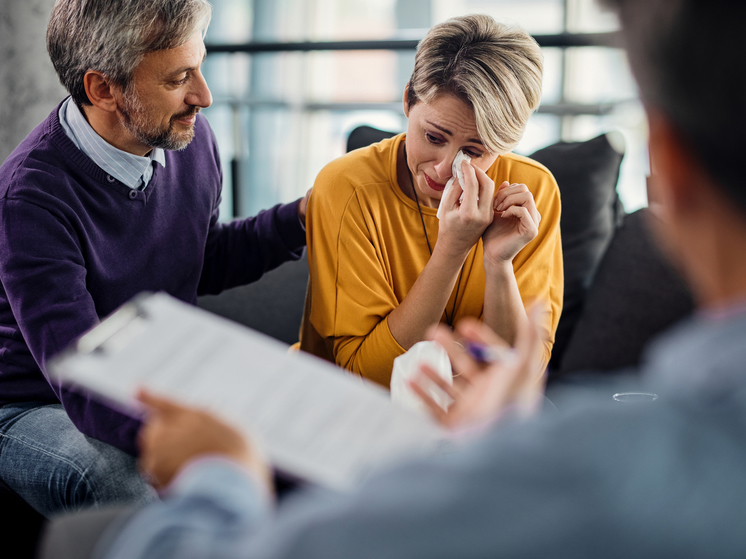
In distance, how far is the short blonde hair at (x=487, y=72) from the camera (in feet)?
4.02

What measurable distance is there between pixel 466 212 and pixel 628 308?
659 mm

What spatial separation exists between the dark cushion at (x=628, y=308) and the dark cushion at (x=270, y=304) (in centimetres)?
76

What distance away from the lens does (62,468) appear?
3.63ft

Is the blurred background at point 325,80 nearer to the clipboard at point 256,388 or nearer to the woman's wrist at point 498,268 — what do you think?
the woman's wrist at point 498,268

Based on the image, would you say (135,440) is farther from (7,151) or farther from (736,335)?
(7,151)

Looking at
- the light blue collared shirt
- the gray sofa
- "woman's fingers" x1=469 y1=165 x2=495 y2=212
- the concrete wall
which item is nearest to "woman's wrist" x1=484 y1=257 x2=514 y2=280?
"woman's fingers" x1=469 y1=165 x2=495 y2=212

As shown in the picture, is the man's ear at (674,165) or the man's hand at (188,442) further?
the man's hand at (188,442)

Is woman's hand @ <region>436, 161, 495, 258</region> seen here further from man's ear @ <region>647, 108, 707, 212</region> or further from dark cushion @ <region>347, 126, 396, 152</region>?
man's ear @ <region>647, 108, 707, 212</region>

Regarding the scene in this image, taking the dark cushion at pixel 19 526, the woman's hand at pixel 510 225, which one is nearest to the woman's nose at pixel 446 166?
the woman's hand at pixel 510 225

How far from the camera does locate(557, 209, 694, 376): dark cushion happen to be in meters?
1.58

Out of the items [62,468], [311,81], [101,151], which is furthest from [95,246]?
[311,81]

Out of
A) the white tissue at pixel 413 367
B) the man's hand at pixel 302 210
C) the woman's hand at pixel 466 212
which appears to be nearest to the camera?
the white tissue at pixel 413 367

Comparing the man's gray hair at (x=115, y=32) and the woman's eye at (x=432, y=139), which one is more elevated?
the man's gray hair at (x=115, y=32)

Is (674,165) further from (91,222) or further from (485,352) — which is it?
(91,222)
